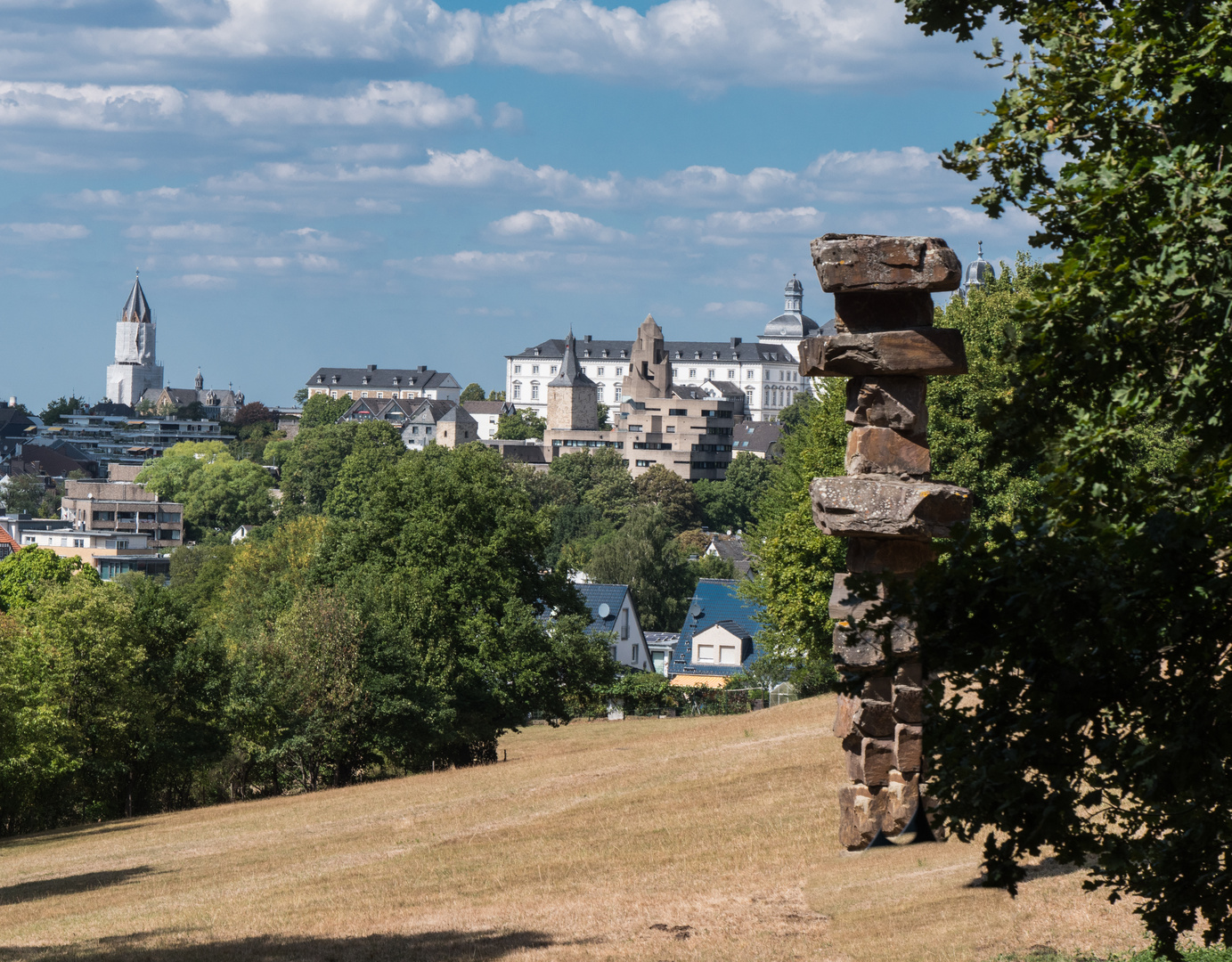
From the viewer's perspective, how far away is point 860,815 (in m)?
15.9

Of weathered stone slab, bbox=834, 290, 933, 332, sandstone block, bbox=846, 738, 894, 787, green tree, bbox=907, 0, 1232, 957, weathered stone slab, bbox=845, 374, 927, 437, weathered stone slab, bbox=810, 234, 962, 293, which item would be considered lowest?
sandstone block, bbox=846, 738, 894, 787

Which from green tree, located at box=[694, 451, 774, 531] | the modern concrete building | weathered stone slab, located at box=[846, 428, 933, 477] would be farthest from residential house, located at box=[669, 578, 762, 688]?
the modern concrete building

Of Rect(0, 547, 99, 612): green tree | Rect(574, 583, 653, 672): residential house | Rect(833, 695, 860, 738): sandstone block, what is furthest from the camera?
Rect(574, 583, 653, 672): residential house

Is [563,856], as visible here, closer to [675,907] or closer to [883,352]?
[675,907]

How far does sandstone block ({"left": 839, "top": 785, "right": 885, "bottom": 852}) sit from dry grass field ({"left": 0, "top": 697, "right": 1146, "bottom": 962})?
0.75 feet

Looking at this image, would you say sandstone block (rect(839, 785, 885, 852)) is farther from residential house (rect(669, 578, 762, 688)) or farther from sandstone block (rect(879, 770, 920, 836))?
residential house (rect(669, 578, 762, 688))

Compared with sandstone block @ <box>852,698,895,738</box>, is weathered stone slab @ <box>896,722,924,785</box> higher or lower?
lower

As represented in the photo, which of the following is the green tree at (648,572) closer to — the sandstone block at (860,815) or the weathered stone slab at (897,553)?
the sandstone block at (860,815)

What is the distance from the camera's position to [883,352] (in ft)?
51.2

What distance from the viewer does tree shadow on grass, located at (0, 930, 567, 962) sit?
1346 centimetres

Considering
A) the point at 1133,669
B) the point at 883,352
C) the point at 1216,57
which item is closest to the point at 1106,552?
the point at 1133,669

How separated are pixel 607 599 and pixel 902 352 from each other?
221 ft

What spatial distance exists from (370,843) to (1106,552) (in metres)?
17.4

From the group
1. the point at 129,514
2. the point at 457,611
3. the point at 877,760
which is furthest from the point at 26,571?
the point at 877,760
